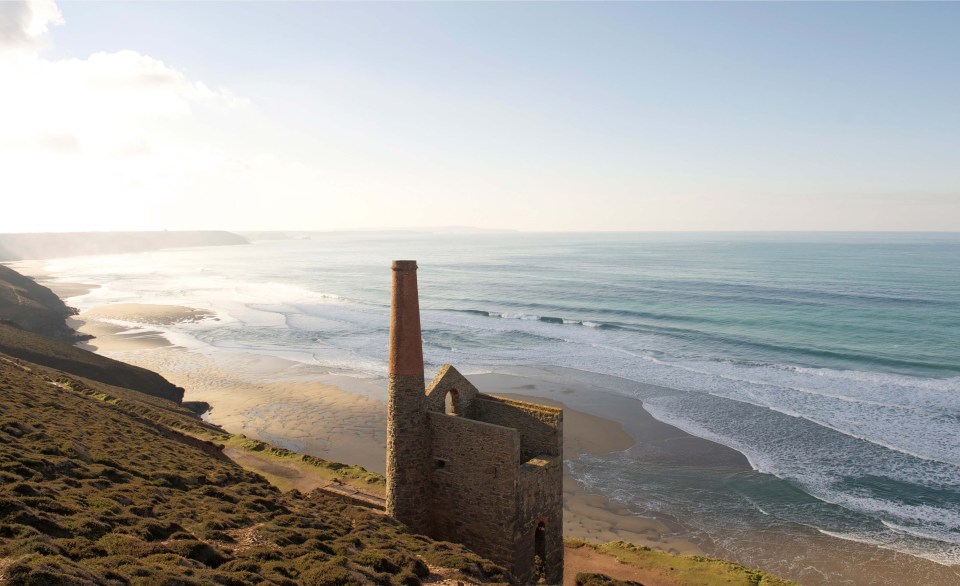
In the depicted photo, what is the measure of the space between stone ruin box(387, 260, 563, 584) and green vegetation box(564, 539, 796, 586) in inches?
125

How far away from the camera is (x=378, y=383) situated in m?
39.9

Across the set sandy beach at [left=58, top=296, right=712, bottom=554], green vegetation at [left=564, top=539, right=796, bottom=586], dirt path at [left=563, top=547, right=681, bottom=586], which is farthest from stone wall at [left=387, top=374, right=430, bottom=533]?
sandy beach at [left=58, top=296, right=712, bottom=554]

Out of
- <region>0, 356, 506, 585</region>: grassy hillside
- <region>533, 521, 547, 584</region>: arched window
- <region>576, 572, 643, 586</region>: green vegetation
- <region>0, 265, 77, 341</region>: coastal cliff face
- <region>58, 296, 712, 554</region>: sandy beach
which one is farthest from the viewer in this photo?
<region>0, 265, 77, 341</region>: coastal cliff face

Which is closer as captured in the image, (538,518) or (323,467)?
(538,518)

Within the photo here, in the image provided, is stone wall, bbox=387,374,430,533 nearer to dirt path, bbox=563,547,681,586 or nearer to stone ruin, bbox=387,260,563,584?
stone ruin, bbox=387,260,563,584

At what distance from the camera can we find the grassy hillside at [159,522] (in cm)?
932

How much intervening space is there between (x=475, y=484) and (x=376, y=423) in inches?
702

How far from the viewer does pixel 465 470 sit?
51.5 feet

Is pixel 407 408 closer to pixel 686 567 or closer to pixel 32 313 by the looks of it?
pixel 686 567

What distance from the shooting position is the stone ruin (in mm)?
15148

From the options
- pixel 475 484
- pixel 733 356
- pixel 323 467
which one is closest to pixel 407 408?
pixel 475 484

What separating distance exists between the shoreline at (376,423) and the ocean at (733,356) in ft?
2.99

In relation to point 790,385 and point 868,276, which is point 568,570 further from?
point 868,276

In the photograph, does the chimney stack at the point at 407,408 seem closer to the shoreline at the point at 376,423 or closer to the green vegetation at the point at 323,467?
the green vegetation at the point at 323,467
